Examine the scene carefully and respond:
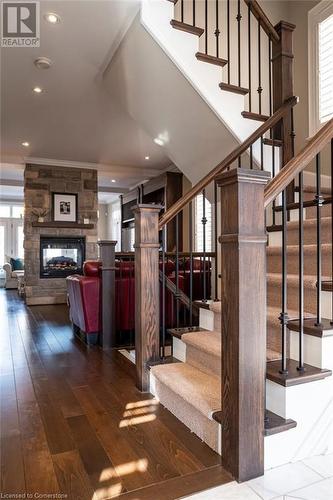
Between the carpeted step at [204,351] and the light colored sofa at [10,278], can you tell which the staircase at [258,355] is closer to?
the carpeted step at [204,351]

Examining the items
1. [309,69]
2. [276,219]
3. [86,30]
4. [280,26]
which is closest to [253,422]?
[276,219]

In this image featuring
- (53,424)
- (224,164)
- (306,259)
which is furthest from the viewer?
(224,164)

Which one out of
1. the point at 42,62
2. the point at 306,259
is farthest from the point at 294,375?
the point at 42,62

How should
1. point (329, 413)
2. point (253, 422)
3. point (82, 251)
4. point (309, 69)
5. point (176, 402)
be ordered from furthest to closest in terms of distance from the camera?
1. point (82, 251)
2. point (309, 69)
3. point (176, 402)
4. point (329, 413)
5. point (253, 422)

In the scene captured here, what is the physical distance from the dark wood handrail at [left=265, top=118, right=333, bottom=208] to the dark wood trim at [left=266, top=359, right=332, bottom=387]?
732 mm

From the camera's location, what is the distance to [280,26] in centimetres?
276

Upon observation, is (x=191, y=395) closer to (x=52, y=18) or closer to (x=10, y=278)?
(x=52, y=18)

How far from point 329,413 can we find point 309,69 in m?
3.57

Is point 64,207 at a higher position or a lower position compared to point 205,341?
higher

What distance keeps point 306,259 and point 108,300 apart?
195 centimetres

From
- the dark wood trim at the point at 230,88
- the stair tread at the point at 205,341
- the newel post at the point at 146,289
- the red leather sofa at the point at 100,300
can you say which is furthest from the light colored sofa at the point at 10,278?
the stair tread at the point at 205,341

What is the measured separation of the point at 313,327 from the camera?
1537 millimetres

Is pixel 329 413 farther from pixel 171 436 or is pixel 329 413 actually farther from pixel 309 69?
pixel 309 69

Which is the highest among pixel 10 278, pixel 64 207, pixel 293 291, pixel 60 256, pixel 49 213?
pixel 64 207
